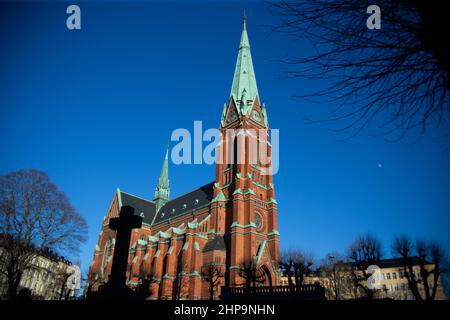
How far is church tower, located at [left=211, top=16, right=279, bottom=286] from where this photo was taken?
35000 mm

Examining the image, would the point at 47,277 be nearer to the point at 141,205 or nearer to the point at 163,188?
the point at 141,205

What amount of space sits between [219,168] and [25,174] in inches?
1082

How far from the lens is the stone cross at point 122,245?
12391mm

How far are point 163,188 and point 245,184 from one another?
34.7 m

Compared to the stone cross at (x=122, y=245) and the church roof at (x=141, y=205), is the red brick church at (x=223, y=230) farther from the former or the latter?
the stone cross at (x=122, y=245)

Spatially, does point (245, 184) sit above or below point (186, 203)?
below

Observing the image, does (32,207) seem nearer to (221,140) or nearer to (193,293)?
(193,293)

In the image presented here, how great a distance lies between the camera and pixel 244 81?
161ft

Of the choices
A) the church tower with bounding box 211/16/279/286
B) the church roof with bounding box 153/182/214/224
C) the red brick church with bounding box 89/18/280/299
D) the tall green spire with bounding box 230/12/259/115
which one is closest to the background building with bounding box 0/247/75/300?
the red brick church with bounding box 89/18/280/299

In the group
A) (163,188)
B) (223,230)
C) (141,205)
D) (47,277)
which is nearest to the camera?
(47,277)

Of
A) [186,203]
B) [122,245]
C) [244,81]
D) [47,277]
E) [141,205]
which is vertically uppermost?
[244,81]

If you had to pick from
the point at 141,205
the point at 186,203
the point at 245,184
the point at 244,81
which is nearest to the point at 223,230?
the point at 245,184
